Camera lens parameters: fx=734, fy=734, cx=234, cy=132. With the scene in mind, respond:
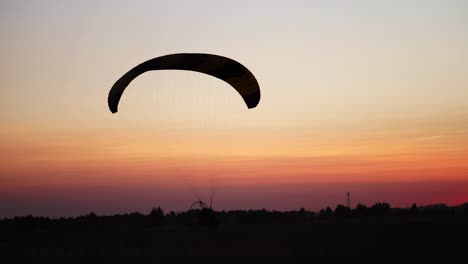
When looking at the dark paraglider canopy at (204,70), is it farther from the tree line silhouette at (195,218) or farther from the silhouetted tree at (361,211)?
the silhouetted tree at (361,211)

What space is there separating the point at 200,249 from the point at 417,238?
10.2 m

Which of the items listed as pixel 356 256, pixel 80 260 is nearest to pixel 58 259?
pixel 80 260

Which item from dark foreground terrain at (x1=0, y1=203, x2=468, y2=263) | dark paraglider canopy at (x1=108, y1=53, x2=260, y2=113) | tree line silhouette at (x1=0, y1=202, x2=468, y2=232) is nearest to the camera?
dark paraglider canopy at (x1=108, y1=53, x2=260, y2=113)

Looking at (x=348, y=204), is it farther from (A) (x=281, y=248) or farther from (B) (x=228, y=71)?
(B) (x=228, y=71)

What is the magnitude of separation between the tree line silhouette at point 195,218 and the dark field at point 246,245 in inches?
256

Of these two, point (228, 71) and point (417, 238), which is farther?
point (417, 238)

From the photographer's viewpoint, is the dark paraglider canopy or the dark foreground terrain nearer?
the dark paraglider canopy

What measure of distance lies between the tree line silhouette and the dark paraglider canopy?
17.6 metres

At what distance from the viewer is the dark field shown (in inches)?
1085

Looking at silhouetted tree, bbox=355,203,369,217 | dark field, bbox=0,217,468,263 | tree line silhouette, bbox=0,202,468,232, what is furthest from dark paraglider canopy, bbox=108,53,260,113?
silhouetted tree, bbox=355,203,369,217

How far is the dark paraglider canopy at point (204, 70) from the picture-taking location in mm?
→ 23875

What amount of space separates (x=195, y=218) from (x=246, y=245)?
94.4 feet

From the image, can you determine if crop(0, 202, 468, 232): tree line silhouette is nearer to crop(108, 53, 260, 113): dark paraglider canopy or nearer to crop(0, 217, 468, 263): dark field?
crop(0, 217, 468, 263): dark field

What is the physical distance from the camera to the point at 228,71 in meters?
25.5
